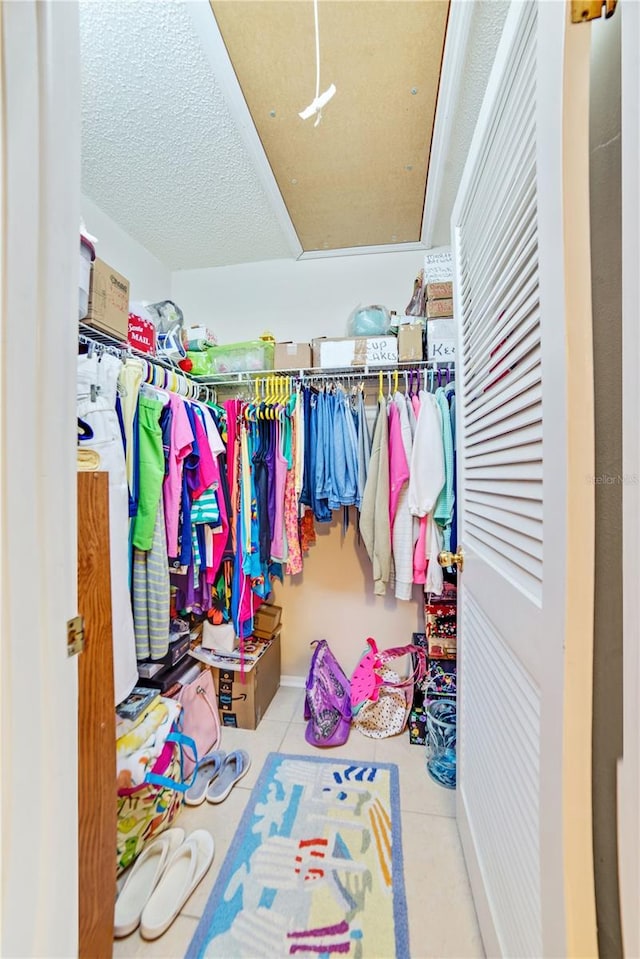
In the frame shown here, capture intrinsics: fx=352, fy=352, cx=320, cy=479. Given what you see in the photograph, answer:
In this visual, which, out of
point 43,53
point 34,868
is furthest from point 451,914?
point 43,53

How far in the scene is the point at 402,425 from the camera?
5.69 feet

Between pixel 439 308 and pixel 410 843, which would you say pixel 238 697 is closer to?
pixel 410 843

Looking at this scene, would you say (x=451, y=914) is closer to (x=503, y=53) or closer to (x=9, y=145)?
(x=9, y=145)

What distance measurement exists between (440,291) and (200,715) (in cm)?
232

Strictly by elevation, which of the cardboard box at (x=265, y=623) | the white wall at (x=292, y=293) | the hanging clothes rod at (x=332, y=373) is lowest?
the cardboard box at (x=265, y=623)

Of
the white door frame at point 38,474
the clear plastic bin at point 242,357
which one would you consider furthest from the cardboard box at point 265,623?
the white door frame at point 38,474

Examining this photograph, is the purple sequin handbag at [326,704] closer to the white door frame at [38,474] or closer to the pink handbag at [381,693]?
the pink handbag at [381,693]

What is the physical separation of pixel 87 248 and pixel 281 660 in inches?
89.6

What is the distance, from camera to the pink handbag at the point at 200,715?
163cm

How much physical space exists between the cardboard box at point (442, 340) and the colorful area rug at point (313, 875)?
1.93 metres

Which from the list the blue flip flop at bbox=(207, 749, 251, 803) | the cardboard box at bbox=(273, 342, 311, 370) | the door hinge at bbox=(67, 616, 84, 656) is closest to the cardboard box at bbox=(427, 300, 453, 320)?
the cardboard box at bbox=(273, 342, 311, 370)

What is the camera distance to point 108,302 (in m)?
1.31

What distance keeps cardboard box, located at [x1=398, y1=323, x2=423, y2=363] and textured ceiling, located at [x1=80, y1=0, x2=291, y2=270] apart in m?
0.93

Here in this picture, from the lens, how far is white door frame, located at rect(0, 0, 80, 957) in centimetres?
46
